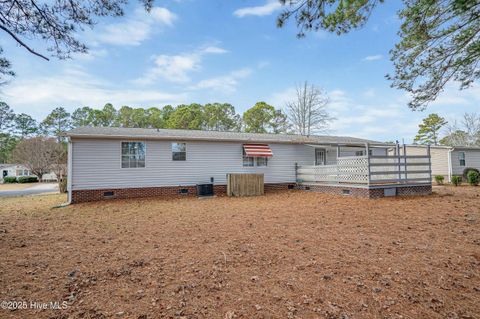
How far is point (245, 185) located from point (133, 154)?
563 centimetres

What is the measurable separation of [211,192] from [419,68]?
9.14m

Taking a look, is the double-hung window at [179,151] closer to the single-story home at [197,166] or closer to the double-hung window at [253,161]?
the single-story home at [197,166]

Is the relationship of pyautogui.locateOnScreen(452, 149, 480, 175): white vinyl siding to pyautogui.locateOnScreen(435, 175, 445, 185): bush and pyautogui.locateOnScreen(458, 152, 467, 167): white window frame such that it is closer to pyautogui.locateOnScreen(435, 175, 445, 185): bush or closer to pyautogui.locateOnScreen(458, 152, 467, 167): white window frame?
pyautogui.locateOnScreen(458, 152, 467, 167): white window frame

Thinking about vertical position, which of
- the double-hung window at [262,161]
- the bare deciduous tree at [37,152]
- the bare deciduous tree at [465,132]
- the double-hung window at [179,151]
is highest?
the bare deciduous tree at [465,132]

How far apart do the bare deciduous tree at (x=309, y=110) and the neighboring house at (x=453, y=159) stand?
9.28m

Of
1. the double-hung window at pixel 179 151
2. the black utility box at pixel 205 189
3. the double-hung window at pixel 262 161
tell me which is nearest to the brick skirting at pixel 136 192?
the black utility box at pixel 205 189

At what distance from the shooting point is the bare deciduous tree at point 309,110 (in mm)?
26188

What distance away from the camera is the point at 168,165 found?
38.2 feet

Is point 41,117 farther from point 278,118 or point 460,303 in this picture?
point 460,303

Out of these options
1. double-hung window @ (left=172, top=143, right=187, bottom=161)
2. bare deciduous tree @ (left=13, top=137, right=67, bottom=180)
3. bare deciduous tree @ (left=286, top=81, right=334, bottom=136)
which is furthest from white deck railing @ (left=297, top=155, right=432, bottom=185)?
bare deciduous tree @ (left=13, top=137, right=67, bottom=180)

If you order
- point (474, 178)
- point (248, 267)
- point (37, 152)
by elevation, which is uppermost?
point (37, 152)

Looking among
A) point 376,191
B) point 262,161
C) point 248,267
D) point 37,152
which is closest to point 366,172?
point 376,191

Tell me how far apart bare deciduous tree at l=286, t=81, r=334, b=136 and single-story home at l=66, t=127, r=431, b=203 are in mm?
13362

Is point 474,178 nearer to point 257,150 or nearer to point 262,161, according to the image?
point 262,161
